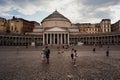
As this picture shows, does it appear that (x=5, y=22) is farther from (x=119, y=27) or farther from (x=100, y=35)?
(x=119, y=27)

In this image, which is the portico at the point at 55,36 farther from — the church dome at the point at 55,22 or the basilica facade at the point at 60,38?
the church dome at the point at 55,22

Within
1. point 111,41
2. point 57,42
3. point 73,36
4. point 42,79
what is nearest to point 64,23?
point 73,36

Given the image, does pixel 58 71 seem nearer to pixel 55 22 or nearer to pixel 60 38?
pixel 60 38

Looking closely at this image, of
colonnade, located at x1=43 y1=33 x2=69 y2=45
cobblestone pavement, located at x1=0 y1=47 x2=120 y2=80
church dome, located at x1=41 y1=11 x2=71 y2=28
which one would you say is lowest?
cobblestone pavement, located at x1=0 y1=47 x2=120 y2=80

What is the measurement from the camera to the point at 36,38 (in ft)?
338

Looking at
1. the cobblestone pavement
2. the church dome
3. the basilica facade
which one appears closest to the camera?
the cobblestone pavement

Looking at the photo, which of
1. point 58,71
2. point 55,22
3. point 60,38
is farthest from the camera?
point 55,22

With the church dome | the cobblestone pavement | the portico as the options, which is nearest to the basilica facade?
the portico

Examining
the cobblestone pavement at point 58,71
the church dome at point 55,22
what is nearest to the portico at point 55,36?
the church dome at point 55,22

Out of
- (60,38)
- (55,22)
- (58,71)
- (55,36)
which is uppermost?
(55,22)

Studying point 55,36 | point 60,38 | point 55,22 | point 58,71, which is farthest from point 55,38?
point 58,71

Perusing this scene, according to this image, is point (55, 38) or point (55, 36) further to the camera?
point (55, 36)

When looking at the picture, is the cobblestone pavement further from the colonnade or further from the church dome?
the church dome

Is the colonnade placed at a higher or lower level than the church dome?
lower
